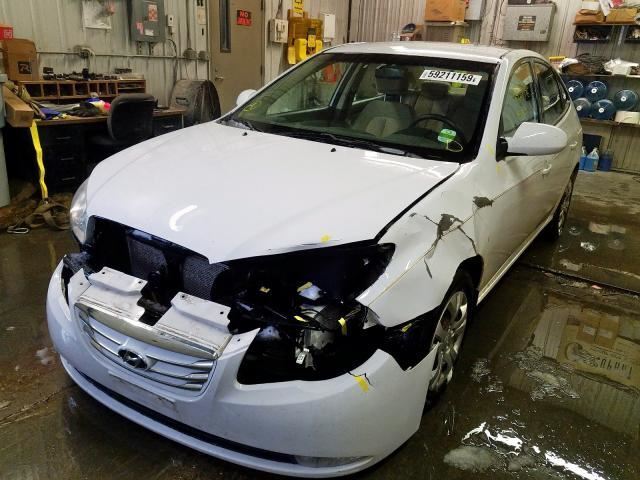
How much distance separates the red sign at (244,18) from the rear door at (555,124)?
14.7ft

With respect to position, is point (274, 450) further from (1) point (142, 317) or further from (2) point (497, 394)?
(2) point (497, 394)

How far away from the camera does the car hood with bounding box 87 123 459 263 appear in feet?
4.98

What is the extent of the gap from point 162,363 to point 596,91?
7198 millimetres

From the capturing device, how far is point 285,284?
5.02 ft

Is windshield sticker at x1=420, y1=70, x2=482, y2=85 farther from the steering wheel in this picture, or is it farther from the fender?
the fender

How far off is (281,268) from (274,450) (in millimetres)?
516

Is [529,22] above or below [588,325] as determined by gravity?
above

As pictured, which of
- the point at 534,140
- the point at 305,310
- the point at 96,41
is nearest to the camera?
the point at 305,310

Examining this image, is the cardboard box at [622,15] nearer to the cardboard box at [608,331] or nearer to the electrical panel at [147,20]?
the cardboard box at [608,331]

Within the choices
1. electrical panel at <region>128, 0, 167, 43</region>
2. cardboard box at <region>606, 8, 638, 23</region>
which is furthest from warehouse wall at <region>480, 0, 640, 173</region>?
electrical panel at <region>128, 0, 167, 43</region>

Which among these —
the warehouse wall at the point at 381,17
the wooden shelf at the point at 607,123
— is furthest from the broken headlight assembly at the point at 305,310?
the warehouse wall at the point at 381,17

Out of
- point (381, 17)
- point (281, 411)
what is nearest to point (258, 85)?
point (381, 17)

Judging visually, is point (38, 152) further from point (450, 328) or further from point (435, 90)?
point (450, 328)

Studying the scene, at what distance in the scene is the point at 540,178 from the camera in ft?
8.94
